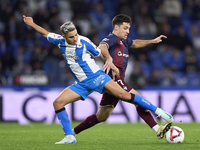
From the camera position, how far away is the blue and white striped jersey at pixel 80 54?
6105mm

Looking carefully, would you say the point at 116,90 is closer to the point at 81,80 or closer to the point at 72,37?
the point at 81,80

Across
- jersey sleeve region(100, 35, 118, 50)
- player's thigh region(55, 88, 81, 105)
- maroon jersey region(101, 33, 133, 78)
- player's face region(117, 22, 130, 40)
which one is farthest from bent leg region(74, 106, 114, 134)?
player's face region(117, 22, 130, 40)

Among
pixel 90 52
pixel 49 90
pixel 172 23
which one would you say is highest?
pixel 172 23

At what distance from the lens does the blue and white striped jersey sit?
20.0 ft

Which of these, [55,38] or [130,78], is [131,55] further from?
[55,38]

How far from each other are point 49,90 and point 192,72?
14.4ft

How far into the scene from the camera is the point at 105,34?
14648 mm

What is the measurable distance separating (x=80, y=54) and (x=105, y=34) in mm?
8611

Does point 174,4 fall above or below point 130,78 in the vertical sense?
above

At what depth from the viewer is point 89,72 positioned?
20.2 feet

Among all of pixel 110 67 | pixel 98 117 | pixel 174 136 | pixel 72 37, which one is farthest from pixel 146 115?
pixel 72 37

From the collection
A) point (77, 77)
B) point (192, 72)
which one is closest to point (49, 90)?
point (192, 72)

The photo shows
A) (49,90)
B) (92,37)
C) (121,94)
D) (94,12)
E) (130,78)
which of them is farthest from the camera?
(94,12)

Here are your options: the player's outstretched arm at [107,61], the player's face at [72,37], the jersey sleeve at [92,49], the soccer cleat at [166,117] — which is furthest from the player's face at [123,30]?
the soccer cleat at [166,117]
